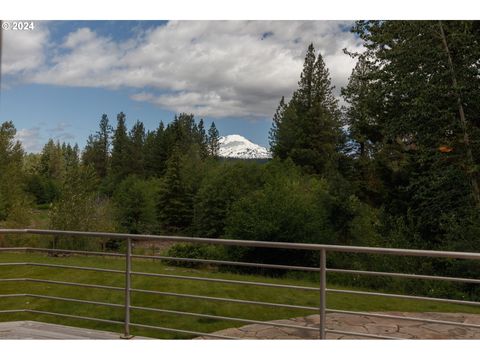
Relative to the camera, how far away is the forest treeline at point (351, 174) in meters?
11.3

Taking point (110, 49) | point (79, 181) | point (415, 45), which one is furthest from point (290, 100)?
point (415, 45)

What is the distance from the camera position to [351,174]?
69.8 feet

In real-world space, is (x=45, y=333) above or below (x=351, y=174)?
below

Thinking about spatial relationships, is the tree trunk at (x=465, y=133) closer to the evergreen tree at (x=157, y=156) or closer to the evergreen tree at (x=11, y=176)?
the evergreen tree at (x=11, y=176)

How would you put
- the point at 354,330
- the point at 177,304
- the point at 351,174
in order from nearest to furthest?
the point at 354,330
the point at 177,304
the point at 351,174

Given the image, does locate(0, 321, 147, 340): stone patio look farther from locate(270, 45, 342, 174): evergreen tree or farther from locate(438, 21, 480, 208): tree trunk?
locate(270, 45, 342, 174): evergreen tree

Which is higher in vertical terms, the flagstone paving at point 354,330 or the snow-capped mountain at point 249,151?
the snow-capped mountain at point 249,151

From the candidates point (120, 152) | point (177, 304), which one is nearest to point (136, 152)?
point (120, 152)

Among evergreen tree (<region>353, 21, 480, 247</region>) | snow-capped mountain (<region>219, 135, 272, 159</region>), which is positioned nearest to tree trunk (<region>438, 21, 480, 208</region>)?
evergreen tree (<region>353, 21, 480, 247</region>)

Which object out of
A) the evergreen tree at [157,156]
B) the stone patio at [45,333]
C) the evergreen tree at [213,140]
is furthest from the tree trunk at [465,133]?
the evergreen tree at [213,140]

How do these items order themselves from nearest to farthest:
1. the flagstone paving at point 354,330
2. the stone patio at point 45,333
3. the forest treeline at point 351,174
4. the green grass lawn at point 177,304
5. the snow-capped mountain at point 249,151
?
the stone patio at point 45,333 < the flagstone paving at point 354,330 < the green grass lawn at point 177,304 < the forest treeline at point 351,174 < the snow-capped mountain at point 249,151

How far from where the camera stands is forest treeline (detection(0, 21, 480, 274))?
37.2 feet

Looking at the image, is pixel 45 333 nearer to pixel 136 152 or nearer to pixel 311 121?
pixel 311 121
